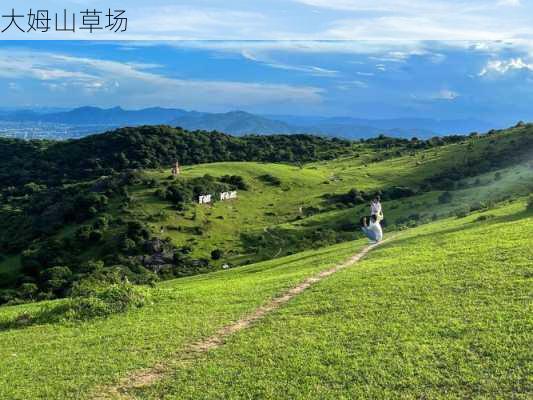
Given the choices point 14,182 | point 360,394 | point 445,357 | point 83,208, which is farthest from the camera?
point 14,182

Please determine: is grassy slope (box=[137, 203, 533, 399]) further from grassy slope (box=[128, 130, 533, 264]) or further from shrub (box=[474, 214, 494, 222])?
grassy slope (box=[128, 130, 533, 264])

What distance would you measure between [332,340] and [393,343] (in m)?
1.74

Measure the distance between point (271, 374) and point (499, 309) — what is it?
7006mm

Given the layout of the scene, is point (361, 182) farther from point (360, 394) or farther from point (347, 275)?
point (360, 394)

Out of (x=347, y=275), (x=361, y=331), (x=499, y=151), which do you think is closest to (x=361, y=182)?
(x=499, y=151)

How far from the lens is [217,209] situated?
345 feet

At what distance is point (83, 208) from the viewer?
346ft

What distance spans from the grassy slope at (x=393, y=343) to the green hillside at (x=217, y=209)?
31.4 m

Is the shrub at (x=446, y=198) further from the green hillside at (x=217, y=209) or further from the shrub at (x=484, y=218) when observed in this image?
the shrub at (x=484, y=218)

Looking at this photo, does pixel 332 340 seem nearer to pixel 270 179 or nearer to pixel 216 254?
pixel 216 254

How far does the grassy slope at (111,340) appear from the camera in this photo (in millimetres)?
15305

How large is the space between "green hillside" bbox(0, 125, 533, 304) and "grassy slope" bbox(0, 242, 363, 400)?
29.7 metres

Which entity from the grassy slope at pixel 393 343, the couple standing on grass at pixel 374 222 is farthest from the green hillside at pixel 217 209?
the grassy slope at pixel 393 343

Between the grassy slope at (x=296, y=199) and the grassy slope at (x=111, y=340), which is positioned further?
the grassy slope at (x=296, y=199)
